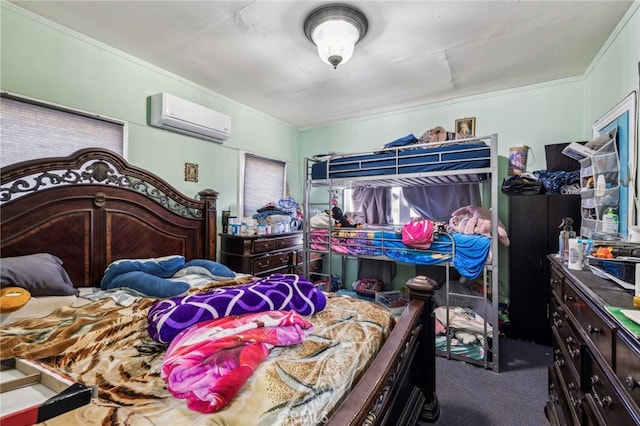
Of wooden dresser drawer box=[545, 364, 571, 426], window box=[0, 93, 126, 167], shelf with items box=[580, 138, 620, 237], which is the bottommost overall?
wooden dresser drawer box=[545, 364, 571, 426]

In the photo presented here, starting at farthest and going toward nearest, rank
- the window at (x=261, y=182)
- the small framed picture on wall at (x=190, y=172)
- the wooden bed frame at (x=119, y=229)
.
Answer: the window at (x=261, y=182) → the small framed picture on wall at (x=190, y=172) → the wooden bed frame at (x=119, y=229)

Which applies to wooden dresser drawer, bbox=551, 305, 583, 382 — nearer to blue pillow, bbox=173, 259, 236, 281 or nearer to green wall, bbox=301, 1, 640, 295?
green wall, bbox=301, 1, 640, 295

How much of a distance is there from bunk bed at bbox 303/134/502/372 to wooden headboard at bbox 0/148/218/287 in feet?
4.78

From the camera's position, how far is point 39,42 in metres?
2.08

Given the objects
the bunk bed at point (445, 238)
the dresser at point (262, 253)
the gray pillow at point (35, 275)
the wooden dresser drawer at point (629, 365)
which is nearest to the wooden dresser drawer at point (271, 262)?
the dresser at point (262, 253)

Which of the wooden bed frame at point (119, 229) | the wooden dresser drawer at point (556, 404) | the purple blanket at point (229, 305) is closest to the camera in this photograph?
the purple blanket at point (229, 305)

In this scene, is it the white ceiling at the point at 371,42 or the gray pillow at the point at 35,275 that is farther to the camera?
the white ceiling at the point at 371,42

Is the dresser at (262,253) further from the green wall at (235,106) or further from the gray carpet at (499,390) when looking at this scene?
the gray carpet at (499,390)

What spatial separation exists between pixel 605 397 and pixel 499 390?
1.46 metres

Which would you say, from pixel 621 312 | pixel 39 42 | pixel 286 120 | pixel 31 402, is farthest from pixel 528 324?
pixel 39 42

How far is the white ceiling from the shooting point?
1961 mm

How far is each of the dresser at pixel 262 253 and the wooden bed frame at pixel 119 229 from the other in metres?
0.32

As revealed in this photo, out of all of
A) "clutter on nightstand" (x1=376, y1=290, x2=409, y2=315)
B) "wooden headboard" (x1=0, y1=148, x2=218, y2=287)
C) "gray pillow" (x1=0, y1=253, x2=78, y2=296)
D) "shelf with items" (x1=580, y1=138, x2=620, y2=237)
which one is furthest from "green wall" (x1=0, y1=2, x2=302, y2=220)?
"shelf with items" (x1=580, y1=138, x2=620, y2=237)

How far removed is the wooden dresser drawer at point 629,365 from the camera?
0.72 metres
